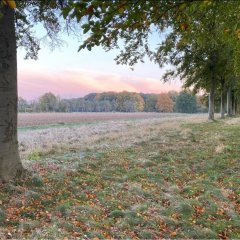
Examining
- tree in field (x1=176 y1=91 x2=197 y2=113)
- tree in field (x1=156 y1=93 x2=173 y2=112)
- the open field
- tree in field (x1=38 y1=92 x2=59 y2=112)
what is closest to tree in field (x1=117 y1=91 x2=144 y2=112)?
tree in field (x1=156 y1=93 x2=173 y2=112)

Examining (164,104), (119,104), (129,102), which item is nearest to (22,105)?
(119,104)

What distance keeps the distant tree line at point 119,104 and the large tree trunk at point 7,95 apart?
138 m

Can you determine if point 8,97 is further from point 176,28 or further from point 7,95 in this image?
point 176,28

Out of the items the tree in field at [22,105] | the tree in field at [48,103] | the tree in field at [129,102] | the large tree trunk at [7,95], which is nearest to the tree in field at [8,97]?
the large tree trunk at [7,95]

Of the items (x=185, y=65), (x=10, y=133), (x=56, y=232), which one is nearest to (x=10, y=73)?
(x=10, y=133)

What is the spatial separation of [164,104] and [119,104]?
994 inches

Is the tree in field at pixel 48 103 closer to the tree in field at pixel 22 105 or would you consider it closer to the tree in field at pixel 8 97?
the tree in field at pixel 22 105

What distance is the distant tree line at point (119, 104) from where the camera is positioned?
149 meters

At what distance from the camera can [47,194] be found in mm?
8859

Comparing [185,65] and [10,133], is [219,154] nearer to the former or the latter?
[10,133]

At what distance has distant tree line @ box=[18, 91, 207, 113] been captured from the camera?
489ft

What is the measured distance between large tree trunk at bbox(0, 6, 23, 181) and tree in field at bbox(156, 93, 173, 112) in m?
158

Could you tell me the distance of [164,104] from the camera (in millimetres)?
167250

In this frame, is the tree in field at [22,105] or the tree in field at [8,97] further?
the tree in field at [22,105]
